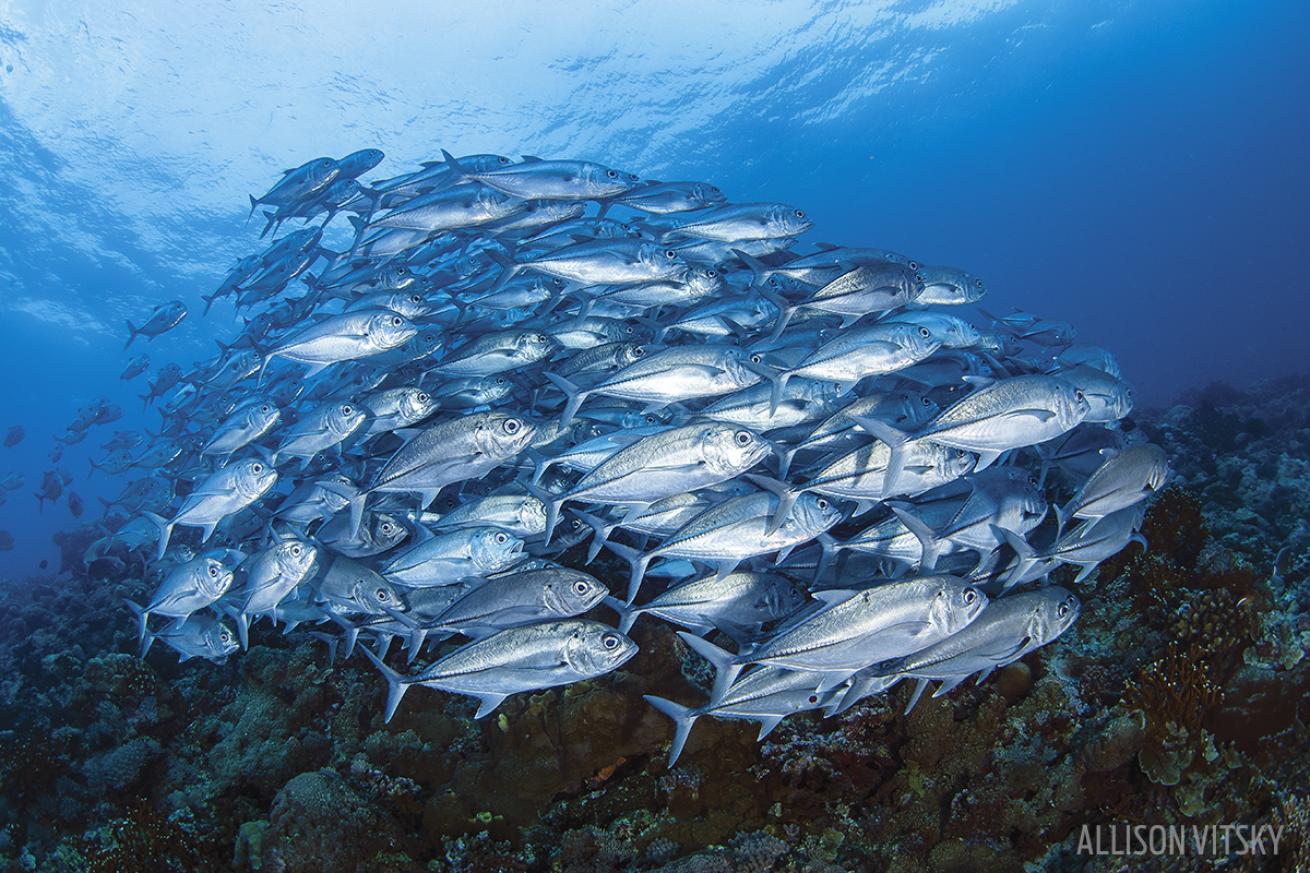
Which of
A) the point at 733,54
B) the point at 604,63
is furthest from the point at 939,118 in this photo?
the point at 604,63

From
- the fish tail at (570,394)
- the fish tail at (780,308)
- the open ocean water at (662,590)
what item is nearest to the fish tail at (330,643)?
the open ocean water at (662,590)

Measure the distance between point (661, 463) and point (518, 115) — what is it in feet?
118

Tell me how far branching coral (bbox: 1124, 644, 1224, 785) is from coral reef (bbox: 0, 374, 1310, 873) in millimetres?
13

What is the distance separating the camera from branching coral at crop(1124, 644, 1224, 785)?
13.9 ft

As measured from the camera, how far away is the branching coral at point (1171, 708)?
4.22 m

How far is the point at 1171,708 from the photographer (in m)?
4.31

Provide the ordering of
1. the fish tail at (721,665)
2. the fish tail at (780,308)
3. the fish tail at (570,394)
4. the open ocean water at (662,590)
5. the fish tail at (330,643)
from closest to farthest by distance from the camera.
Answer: the fish tail at (721,665) < the open ocean water at (662,590) < the fish tail at (570,394) < the fish tail at (780,308) < the fish tail at (330,643)

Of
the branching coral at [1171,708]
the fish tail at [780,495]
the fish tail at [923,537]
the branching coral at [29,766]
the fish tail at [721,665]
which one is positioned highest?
the fish tail at [780,495]

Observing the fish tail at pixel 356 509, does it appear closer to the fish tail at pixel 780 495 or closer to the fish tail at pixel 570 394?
the fish tail at pixel 570 394

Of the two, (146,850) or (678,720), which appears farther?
(146,850)

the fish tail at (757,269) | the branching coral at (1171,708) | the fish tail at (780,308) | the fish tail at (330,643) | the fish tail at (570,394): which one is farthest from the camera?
the fish tail at (330,643)

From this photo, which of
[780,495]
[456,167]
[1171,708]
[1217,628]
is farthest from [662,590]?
[456,167]

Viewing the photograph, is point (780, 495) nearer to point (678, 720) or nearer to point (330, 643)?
point (678, 720)

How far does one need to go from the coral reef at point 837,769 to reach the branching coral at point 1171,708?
0.01m
